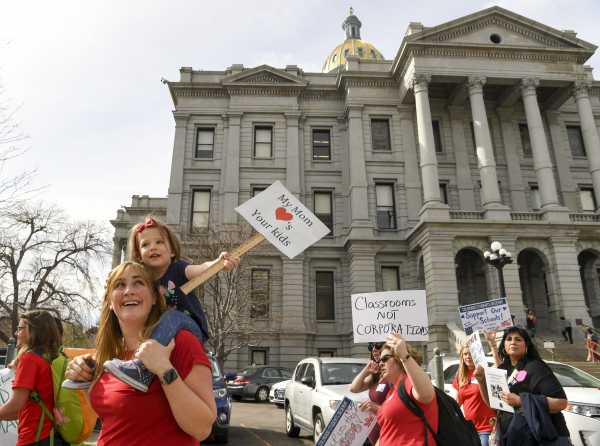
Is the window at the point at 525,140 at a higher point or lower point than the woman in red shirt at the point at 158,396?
higher

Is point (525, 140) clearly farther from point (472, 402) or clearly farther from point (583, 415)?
point (472, 402)

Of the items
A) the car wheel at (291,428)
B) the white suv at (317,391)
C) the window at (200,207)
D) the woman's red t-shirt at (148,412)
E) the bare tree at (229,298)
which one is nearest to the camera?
the woman's red t-shirt at (148,412)

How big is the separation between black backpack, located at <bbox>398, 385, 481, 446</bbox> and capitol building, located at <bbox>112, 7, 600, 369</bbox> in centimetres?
2053

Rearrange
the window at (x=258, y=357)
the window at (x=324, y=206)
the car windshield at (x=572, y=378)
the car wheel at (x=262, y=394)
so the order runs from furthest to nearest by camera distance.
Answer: the window at (x=324, y=206)
the window at (x=258, y=357)
the car wheel at (x=262, y=394)
the car windshield at (x=572, y=378)

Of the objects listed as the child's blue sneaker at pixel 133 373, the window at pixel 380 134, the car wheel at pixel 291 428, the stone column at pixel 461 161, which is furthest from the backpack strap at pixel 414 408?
the window at pixel 380 134

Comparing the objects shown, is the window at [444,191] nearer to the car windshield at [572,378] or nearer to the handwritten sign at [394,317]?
the car windshield at [572,378]

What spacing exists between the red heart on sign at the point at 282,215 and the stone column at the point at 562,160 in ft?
99.3

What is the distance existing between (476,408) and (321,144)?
2672 centimetres

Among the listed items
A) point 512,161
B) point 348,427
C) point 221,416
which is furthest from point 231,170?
point 348,427

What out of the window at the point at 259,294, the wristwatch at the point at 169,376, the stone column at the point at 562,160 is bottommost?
the wristwatch at the point at 169,376

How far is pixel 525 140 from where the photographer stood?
3092cm

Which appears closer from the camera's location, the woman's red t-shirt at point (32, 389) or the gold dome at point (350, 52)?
the woman's red t-shirt at point (32, 389)

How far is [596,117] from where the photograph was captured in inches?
1268

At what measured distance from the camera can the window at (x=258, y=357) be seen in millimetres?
26109
